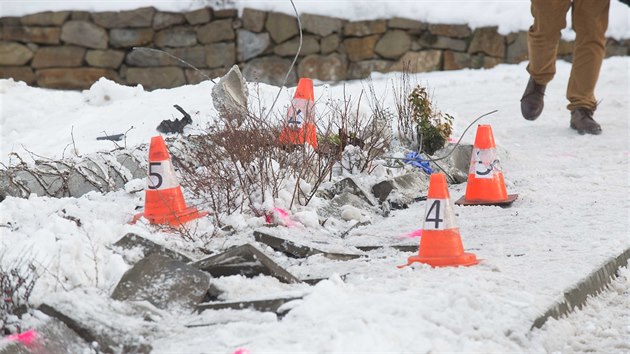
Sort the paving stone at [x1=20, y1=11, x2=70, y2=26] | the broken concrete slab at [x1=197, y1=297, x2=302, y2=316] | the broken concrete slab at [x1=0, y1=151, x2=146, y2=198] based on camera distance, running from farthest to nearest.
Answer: the paving stone at [x1=20, y1=11, x2=70, y2=26] → the broken concrete slab at [x1=0, y1=151, x2=146, y2=198] → the broken concrete slab at [x1=197, y1=297, x2=302, y2=316]

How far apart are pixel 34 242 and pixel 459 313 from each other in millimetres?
1352

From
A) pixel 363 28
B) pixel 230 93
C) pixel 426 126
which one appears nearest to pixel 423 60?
pixel 363 28

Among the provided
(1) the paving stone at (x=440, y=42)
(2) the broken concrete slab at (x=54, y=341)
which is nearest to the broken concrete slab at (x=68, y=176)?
(2) the broken concrete slab at (x=54, y=341)

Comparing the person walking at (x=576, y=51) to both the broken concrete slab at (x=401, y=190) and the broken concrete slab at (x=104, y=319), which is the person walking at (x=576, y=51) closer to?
the broken concrete slab at (x=401, y=190)

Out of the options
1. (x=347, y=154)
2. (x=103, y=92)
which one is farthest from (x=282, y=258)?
(x=103, y=92)

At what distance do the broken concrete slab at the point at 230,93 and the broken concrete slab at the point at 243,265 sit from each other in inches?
83.1

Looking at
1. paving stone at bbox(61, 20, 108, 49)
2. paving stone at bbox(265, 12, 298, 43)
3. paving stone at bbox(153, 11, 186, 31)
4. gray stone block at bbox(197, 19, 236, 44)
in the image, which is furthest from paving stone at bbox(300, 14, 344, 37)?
paving stone at bbox(61, 20, 108, 49)

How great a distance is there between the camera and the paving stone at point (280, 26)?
1152 centimetres

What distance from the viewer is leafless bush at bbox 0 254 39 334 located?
8.89 feet

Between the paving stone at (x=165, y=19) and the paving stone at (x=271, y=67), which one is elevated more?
the paving stone at (x=165, y=19)

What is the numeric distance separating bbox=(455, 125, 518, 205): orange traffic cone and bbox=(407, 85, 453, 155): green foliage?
0.93m

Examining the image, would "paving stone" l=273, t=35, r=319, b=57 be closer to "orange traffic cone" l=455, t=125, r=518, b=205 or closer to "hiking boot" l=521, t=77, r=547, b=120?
"hiking boot" l=521, t=77, r=547, b=120

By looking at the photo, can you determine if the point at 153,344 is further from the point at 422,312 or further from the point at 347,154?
the point at 347,154

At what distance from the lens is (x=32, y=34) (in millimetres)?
11391
